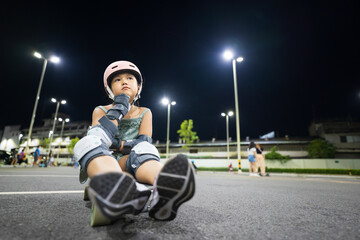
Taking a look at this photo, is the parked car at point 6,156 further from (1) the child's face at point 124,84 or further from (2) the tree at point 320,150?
(2) the tree at point 320,150

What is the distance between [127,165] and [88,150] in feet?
1.26

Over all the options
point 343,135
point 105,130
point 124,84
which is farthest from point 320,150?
point 105,130

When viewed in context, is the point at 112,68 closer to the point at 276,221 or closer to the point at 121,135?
the point at 121,135

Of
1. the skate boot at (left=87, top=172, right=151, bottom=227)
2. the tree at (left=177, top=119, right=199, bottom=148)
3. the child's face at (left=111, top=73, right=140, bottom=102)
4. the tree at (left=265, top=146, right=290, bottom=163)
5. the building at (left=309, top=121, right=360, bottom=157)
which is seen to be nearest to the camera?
the skate boot at (left=87, top=172, right=151, bottom=227)

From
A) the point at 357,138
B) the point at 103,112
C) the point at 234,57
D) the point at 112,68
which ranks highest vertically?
the point at 234,57

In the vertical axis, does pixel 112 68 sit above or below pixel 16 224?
above

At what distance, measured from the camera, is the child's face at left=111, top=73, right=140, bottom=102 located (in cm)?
178

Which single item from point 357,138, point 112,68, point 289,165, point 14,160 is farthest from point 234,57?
point 357,138

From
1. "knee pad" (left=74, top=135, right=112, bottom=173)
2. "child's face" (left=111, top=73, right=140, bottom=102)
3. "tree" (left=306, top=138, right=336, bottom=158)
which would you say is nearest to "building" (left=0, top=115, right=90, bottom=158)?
"tree" (left=306, top=138, right=336, bottom=158)

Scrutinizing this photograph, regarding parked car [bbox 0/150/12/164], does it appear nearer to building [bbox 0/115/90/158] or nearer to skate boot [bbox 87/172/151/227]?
skate boot [bbox 87/172/151/227]

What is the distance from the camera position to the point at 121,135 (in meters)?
1.77

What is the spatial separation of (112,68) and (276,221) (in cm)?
207

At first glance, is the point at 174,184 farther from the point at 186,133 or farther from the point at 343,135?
the point at 343,135

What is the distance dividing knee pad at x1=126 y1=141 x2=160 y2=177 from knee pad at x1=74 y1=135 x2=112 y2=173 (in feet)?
0.82
